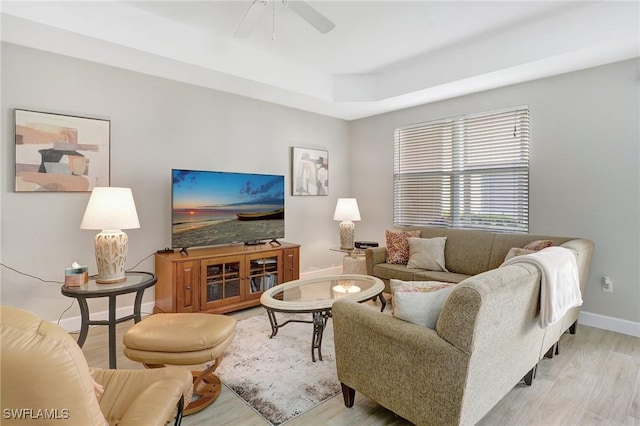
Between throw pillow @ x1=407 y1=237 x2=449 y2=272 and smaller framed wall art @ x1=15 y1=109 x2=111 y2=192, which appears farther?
throw pillow @ x1=407 y1=237 x2=449 y2=272

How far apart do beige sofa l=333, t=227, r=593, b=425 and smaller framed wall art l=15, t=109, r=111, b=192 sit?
273 centimetres

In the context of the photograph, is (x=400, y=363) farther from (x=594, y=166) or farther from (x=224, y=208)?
(x=594, y=166)

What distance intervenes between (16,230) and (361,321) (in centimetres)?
300

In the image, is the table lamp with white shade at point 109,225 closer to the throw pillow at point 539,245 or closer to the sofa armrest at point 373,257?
the sofa armrest at point 373,257

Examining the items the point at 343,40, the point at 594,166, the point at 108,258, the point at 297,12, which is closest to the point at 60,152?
the point at 108,258

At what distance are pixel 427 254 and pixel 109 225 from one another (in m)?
3.05

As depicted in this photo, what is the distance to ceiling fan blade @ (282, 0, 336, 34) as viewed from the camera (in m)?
2.18

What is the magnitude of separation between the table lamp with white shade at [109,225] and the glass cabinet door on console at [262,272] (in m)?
1.40

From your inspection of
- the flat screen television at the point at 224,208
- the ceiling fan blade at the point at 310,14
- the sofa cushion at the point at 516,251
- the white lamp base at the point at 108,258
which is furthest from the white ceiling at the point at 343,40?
the sofa cushion at the point at 516,251

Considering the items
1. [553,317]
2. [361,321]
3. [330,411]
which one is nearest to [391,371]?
[361,321]

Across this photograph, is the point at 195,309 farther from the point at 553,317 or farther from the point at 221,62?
the point at 553,317

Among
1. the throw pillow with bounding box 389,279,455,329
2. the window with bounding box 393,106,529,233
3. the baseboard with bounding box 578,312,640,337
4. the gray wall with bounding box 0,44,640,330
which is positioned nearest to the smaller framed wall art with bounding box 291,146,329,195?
the gray wall with bounding box 0,44,640,330

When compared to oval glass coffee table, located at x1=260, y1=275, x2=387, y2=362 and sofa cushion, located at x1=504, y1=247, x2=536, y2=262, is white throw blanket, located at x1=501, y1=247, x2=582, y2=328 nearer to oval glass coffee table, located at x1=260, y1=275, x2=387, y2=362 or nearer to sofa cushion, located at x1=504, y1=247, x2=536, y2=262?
sofa cushion, located at x1=504, y1=247, x2=536, y2=262

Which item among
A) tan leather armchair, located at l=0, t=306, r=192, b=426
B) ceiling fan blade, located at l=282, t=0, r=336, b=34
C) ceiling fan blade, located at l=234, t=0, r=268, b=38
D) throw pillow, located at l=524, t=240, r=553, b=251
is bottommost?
tan leather armchair, located at l=0, t=306, r=192, b=426
